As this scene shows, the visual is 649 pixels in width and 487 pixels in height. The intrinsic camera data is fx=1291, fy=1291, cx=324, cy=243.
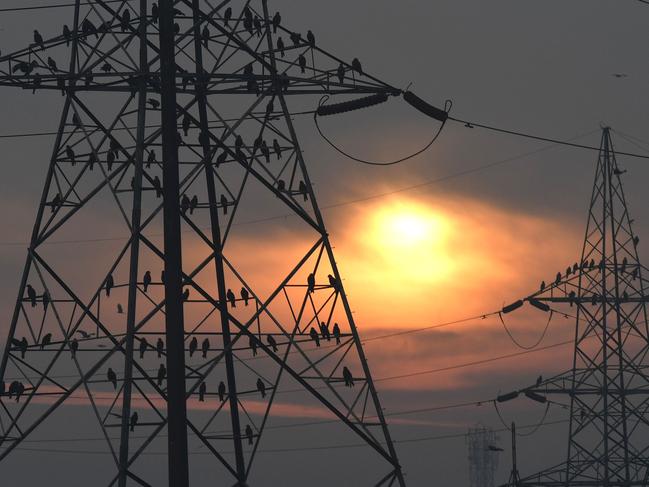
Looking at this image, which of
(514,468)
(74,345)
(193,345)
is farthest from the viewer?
(514,468)

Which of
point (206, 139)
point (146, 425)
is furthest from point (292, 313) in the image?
point (206, 139)

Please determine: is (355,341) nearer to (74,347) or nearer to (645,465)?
(74,347)

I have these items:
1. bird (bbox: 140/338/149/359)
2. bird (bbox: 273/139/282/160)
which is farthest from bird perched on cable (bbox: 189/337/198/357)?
bird (bbox: 273/139/282/160)

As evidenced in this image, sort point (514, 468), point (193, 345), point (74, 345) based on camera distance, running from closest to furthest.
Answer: point (74, 345) < point (193, 345) < point (514, 468)

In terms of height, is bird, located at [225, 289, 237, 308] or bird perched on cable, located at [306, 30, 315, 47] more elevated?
bird perched on cable, located at [306, 30, 315, 47]

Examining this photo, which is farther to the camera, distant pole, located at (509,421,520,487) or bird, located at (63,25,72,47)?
distant pole, located at (509,421,520,487)

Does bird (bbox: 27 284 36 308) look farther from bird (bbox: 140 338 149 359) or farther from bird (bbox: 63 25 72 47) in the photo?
bird (bbox: 63 25 72 47)

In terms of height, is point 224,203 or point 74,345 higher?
point 224,203

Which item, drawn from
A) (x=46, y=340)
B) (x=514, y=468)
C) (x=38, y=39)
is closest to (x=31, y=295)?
(x=46, y=340)

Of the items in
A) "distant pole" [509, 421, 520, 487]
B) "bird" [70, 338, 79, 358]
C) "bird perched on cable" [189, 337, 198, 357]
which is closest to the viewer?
"bird" [70, 338, 79, 358]

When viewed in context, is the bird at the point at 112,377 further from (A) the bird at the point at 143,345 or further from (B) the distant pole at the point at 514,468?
(B) the distant pole at the point at 514,468

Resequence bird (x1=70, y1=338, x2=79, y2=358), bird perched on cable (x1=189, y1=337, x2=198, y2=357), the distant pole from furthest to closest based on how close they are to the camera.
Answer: the distant pole, bird perched on cable (x1=189, y1=337, x2=198, y2=357), bird (x1=70, y1=338, x2=79, y2=358)

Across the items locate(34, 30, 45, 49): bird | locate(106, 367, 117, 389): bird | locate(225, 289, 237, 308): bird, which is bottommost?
locate(106, 367, 117, 389): bird

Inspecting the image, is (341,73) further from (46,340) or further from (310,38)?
(46,340)
